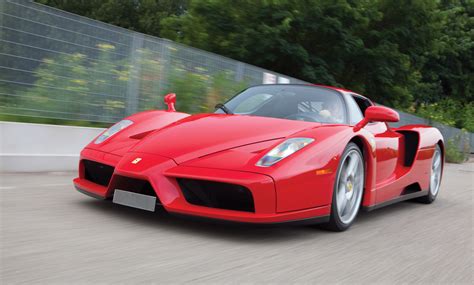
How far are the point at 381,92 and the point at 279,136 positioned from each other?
1774cm

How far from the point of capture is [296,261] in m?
3.04

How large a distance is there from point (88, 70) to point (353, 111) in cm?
368

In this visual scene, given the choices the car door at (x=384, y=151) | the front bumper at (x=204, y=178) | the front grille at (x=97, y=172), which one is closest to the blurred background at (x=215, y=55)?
the front grille at (x=97, y=172)

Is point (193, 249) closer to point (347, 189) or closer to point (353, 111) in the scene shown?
point (347, 189)

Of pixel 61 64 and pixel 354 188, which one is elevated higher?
pixel 61 64

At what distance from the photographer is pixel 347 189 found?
4074 mm

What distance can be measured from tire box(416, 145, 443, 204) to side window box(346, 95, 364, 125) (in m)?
1.55

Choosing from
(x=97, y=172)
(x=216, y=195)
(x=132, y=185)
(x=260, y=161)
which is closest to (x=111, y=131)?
(x=97, y=172)

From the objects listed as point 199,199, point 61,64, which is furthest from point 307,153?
point 61,64

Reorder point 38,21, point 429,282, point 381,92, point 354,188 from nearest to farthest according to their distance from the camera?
point 429,282
point 354,188
point 38,21
point 381,92

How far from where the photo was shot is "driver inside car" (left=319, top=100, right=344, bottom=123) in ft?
14.8

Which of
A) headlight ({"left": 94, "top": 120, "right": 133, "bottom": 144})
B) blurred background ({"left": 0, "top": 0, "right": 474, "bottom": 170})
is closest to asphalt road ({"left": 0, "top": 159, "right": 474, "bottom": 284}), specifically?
headlight ({"left": 94, "top": 120, "right": 133, "bottom": 144})

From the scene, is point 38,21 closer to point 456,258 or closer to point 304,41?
point 456,258

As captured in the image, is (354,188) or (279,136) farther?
(354,188)
